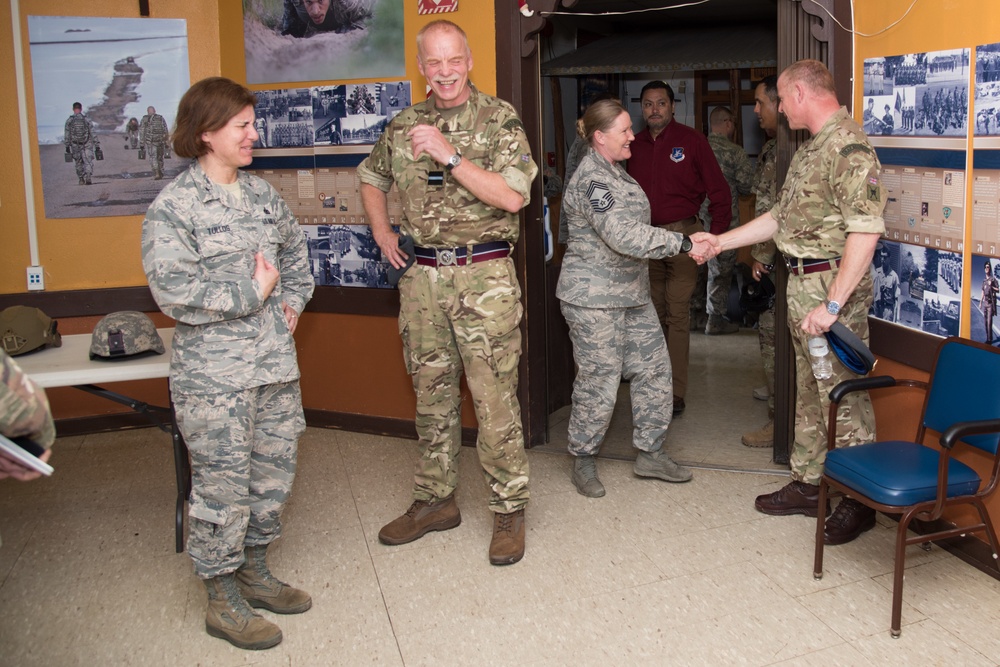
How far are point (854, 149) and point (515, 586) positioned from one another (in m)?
1.98

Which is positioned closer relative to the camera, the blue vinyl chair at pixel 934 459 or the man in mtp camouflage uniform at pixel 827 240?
the blue vinyl chair at pixel 934 459

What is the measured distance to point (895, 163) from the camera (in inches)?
141

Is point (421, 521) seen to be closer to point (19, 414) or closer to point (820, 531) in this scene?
point (820, 531)

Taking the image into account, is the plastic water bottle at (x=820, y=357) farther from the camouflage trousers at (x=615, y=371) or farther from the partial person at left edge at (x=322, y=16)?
the partial person at left edge at (x=322, y=16)

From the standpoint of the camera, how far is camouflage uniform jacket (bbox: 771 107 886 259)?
3244 mm

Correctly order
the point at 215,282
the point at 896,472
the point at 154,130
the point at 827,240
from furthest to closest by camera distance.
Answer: the point at 154,130 → the point at 827,240 → the point at 896,472 → the point at 215,282

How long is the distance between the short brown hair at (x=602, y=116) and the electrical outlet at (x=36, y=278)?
121 inches

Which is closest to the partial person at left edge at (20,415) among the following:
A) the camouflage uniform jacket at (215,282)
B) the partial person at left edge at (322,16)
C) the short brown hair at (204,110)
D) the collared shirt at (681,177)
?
the camouflage uniform jacket at (215,282)

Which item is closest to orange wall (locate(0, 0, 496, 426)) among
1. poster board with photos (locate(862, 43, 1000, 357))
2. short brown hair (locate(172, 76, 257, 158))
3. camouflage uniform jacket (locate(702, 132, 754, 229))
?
short brown hair (locate(172, 76, 257, 158))

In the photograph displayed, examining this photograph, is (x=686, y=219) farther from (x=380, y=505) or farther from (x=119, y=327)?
(x=119, y=327)

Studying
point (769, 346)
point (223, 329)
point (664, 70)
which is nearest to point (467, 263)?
point (223, 329)

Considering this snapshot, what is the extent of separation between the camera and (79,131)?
16.4 ft

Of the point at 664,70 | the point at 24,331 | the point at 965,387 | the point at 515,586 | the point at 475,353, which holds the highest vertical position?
the point at 664,70

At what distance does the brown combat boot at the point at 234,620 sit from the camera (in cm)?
294
